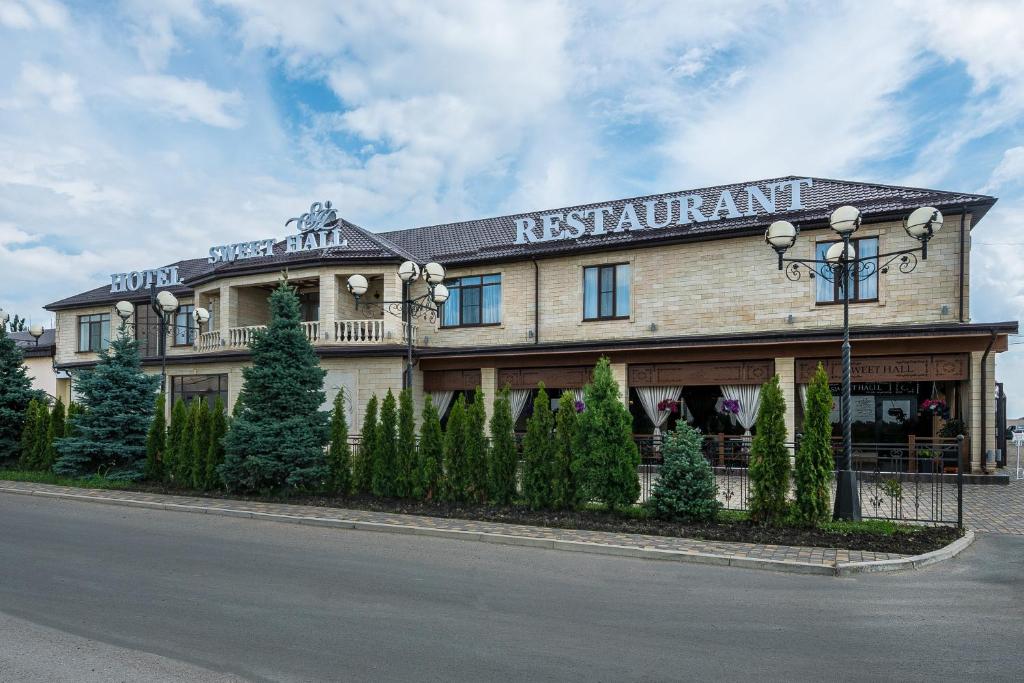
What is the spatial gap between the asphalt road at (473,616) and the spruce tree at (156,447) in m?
7.92

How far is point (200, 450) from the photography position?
55.2ft

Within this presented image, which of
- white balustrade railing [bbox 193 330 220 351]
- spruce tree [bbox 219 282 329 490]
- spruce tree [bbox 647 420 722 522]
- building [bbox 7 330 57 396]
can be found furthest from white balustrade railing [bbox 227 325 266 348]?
spruce tree [bbox 647 420 722 522]

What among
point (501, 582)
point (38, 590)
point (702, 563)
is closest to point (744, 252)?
point (702, 563)

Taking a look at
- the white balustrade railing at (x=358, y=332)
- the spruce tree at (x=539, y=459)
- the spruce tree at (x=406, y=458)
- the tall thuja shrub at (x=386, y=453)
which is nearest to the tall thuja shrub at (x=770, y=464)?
the spruce tree at (x=539, y=459)

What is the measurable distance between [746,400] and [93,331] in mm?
31145

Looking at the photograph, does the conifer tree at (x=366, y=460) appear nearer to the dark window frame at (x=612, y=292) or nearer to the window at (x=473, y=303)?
the dark window frame at (x=612, y=292)

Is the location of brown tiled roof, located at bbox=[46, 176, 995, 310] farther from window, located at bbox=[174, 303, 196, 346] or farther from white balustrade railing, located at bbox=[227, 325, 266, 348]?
white balustrade railing, located at bbox=[227, 325, 266, 348]

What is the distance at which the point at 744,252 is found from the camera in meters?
21.0

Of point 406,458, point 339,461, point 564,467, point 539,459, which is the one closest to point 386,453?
point 406,458

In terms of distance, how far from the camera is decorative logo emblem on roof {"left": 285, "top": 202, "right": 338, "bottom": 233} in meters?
27.9

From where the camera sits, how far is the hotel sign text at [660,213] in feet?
70.4

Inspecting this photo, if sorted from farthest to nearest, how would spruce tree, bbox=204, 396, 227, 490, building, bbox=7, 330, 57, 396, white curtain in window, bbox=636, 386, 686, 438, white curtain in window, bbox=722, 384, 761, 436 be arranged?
building, bbox=7, 330, 57, 396 → white curtain in window, bbox=636, 386, 686, 438 → white curtain in window, bbox=722, 384, 761, 436 → spruce tree, bbox=204, 396, 227, 490

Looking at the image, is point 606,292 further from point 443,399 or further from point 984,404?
point 984,404

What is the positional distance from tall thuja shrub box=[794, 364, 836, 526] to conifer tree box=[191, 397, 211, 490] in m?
13.1
